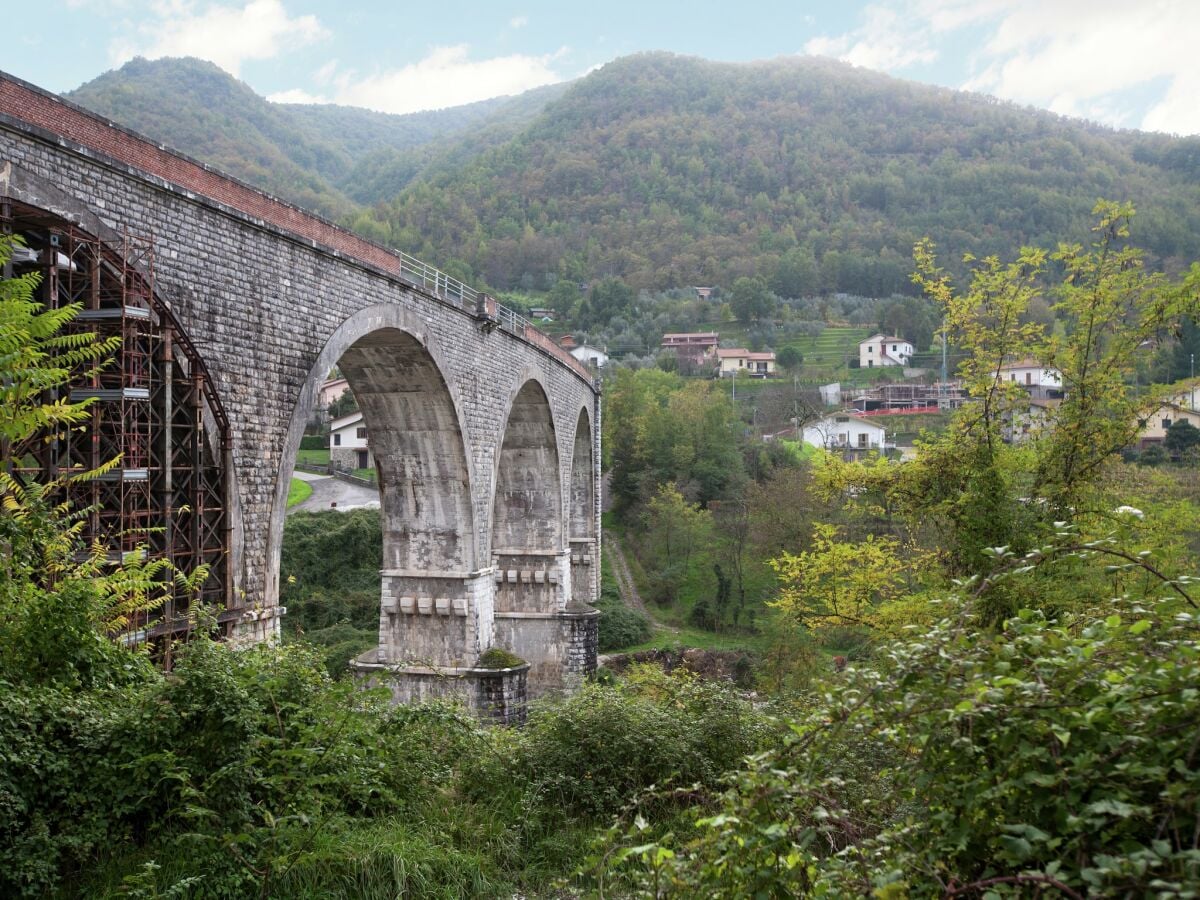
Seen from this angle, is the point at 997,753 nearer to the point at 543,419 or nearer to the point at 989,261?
the point at 989,261

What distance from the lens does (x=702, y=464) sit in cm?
4194

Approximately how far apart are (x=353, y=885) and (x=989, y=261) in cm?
969

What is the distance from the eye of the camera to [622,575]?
1435 inches

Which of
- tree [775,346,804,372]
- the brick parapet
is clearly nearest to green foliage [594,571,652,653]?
the brick parapet

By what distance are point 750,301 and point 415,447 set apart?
6424 centimetres

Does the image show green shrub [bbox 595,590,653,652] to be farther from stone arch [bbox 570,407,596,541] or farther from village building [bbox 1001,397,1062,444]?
village building [bbox 1001,397,1062,444]

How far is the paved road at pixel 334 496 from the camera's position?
118 ft

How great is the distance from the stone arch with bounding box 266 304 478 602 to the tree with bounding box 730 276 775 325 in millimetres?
63909

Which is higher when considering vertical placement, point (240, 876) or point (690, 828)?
point (240, 876)

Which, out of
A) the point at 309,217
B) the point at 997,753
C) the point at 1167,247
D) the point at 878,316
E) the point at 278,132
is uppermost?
the point at 278,132

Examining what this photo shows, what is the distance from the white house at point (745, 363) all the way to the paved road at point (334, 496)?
32.8 metres

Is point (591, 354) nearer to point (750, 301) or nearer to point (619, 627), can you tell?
point (750, 301)

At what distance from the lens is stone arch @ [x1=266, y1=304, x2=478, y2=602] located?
13.8m

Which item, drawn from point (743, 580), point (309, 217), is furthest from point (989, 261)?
point (743, 580)
